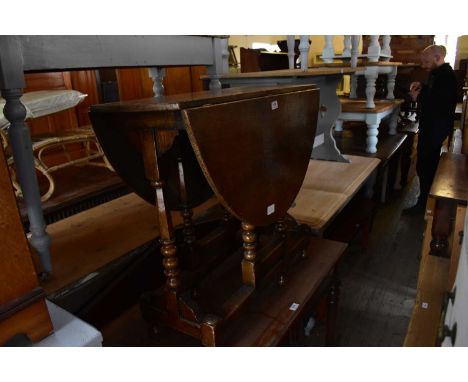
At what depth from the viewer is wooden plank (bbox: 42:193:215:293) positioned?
1.28 meters

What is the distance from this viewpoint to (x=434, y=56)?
10.4ft

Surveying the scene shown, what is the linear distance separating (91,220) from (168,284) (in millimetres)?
832

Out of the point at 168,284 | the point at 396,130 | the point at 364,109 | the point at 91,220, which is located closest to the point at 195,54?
the point at 91,220

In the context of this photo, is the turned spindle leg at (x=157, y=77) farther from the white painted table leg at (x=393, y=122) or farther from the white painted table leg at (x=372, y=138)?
the white painted table leg at (x=393, y=122)

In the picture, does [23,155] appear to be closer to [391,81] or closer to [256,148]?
[256,148]

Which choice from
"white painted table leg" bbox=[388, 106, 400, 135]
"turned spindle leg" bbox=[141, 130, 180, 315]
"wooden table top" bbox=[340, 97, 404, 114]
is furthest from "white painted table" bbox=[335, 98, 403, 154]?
"turned spindle leg" bbox=[141, 130, 180, 315]

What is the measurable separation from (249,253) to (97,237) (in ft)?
2.35

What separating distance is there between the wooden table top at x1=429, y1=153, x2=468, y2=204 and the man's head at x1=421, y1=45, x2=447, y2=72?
1.04m

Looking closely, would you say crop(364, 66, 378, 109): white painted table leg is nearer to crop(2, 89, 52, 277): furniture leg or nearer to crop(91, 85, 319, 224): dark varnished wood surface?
crop(91, 85, 319, 224): dark varnished wood surface

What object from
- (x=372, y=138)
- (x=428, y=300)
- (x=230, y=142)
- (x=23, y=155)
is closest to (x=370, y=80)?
(x=372, y=138)

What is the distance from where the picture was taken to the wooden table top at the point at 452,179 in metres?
1.86

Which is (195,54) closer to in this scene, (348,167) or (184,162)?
(184,162)

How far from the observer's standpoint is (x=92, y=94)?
3883 mm

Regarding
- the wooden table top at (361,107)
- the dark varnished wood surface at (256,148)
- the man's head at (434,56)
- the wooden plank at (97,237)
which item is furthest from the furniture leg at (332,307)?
the man's head at (434,56)
